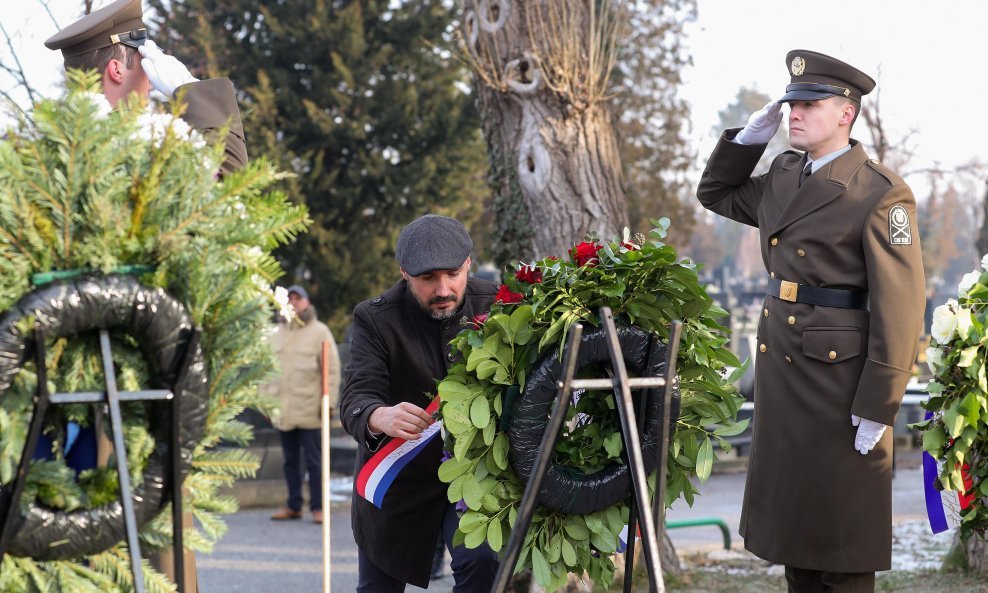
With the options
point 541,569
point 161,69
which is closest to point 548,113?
point 161,69

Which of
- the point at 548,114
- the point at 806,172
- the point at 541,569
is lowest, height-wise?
the point at 541,569

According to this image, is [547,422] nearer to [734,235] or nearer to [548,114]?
[548,114]

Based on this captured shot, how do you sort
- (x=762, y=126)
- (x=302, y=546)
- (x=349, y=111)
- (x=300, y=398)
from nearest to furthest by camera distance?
(x=762, y=126) → (x=302, y=546) → (x=300, y=398) → (x=349, y=111)

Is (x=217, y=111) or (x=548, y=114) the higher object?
(x=548, y=114)

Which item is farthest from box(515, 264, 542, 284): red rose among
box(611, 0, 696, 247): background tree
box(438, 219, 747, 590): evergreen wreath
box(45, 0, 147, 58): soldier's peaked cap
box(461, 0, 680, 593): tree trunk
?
box(611, 0, 696, 247): background tree

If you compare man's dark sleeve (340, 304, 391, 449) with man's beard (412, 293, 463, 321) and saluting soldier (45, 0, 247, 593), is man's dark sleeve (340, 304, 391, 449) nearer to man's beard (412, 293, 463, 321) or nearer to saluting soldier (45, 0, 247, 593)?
man's beard (412, 293, 463, 321)

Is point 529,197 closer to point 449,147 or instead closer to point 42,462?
point 42,462

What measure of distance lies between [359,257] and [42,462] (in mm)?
10037

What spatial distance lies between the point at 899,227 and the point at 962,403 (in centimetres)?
59

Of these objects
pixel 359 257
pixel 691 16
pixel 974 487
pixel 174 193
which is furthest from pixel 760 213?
pixel 691 16

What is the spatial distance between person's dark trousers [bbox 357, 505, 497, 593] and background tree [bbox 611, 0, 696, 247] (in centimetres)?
1440

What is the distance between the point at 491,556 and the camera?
351 centimetres

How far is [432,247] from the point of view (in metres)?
3.39

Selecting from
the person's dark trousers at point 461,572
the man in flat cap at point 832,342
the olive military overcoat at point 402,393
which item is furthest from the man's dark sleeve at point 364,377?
the man in flat cap at point 832,342
